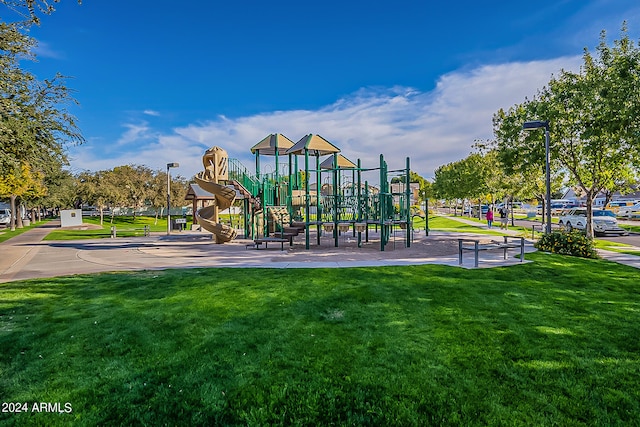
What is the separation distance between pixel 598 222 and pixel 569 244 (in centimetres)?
1496

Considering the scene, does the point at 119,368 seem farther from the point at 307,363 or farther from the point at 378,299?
the point at 378,299

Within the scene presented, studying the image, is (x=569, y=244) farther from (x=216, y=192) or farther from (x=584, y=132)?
(x=216, y=192)

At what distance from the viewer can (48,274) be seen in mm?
10648

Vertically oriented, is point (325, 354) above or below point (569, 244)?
below

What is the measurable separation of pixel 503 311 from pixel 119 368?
591cm

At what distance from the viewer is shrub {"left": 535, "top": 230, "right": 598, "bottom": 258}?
1341 cm

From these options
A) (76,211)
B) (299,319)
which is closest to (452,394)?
(299,319)

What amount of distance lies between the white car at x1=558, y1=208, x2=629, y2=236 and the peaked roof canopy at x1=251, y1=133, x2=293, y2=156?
1806 cm

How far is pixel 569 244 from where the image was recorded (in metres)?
13.9

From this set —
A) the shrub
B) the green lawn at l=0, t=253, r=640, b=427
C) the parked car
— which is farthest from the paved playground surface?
the parked car

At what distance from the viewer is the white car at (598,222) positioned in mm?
24742

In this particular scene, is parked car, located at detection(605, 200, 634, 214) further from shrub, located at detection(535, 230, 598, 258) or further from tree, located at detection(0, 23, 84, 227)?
tree, located at detection(0, 23, 84, 227)

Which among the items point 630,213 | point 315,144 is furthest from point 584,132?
point 630,213

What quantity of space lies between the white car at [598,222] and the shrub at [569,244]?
1041 cm
